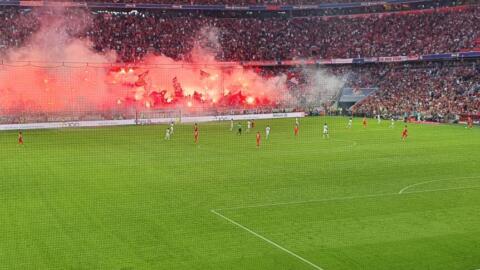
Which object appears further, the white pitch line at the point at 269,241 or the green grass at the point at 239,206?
the green grass at the point at 239,206

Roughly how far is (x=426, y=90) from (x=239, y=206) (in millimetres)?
39454

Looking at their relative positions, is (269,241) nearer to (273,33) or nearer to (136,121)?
(136,121)

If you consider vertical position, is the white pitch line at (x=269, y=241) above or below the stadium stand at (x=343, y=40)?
below

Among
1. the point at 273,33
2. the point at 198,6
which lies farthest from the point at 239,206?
the point at 273,33

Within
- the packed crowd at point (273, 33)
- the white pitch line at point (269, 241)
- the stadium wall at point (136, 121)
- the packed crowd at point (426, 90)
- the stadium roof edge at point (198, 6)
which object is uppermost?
the stadium roof edge at point (198, 6)

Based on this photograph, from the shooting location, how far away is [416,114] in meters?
48.0

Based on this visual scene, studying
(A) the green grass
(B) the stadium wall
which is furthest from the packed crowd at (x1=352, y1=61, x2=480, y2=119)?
(A) the green grass

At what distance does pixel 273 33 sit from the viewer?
6381 centimetres

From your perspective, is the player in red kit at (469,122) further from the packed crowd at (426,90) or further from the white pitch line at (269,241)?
the white pitch line at (269,241)

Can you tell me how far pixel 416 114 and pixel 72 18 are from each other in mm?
32573

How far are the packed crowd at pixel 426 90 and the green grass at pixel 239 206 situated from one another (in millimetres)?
17156

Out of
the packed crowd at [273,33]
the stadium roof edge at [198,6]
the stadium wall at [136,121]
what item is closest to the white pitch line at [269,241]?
the stadium wall at [136,121]

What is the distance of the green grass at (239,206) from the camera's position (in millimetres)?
11875

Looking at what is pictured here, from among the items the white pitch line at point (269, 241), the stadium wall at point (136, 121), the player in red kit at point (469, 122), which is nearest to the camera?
the white pitch line at point (269, 241)
